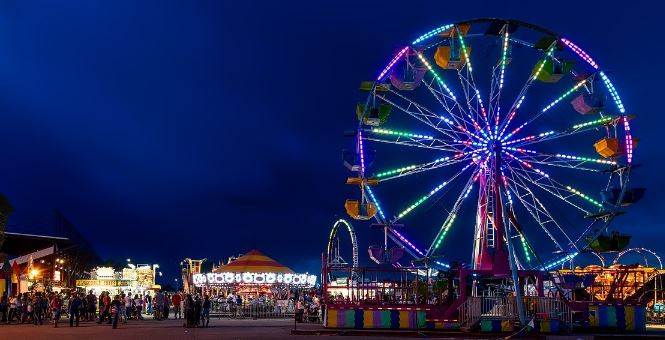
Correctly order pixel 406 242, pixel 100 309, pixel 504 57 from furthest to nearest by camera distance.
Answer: pixel 100 309, pixel 504 57, pixel 406 242

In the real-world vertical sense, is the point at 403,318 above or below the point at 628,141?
below

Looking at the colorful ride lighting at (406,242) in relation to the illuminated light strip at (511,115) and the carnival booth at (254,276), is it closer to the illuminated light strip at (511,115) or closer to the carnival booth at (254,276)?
the illuminated light strip at (511,115)

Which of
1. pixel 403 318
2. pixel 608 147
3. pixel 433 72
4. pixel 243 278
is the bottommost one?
pixel 403 318

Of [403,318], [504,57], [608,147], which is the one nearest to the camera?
[403,318]

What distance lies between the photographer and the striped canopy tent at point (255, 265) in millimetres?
49125

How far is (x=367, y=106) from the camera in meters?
30.4

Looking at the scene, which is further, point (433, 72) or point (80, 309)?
point (80, 309)

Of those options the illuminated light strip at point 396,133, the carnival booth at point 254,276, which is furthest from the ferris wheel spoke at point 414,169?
the carnival booth at point 254,276

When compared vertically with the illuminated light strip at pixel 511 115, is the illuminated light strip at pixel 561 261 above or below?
below

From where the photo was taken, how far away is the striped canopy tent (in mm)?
49125

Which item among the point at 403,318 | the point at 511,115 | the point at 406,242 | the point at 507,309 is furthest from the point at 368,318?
the point at 511,115

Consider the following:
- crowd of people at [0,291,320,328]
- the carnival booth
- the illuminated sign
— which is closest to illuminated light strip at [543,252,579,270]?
crowd of people at [0,291,320,328]

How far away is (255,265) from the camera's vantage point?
162 feet

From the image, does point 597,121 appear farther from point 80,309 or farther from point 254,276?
point 254,276
